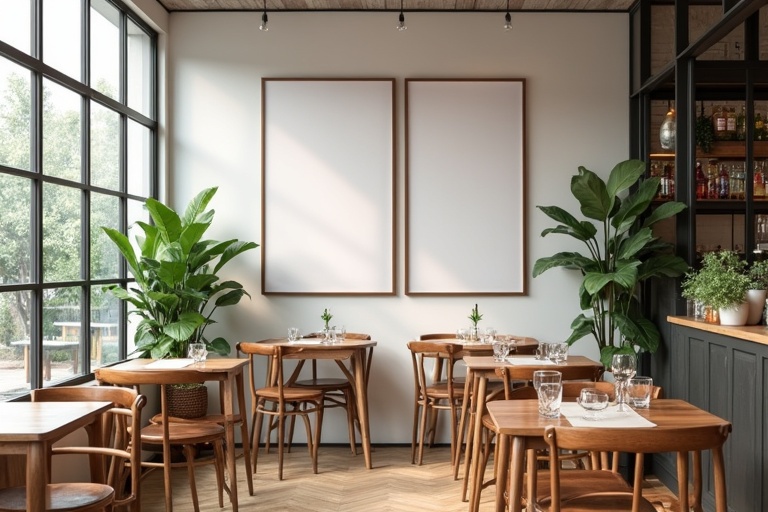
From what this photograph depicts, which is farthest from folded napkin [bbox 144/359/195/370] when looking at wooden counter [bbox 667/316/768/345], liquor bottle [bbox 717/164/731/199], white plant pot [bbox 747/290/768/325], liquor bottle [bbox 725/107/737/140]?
liquor bottle [bbox 725/107/737/140]

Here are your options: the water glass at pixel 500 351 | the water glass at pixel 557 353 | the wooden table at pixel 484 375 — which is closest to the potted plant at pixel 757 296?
the wooden table at pixel 484 375

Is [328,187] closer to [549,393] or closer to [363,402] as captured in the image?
[363,402]

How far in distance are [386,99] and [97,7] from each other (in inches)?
90.4

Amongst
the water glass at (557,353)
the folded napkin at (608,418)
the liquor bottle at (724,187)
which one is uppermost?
the liquor bottle at (724,187)

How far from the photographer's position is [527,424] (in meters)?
2.76

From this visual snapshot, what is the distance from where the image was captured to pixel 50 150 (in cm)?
458

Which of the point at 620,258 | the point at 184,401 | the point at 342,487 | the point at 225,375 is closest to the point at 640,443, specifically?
the point at 225,375

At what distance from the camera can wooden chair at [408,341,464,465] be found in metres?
5.46

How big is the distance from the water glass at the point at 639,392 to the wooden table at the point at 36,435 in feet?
6.86

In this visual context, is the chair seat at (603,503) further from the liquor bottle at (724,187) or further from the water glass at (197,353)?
the liquor bottle at (724,187)

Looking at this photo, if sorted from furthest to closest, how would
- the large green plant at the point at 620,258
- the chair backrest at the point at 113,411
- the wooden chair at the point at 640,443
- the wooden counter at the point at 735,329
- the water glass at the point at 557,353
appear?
the large green plant at the point at 620,258
the water glass at the point at 557,353
the wooden counter at the point at 735,329
the chair backrest at the point at 113,411
the wooden chair at the point at 640,443

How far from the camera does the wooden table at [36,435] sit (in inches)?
105

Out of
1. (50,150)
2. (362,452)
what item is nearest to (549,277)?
(362,452)

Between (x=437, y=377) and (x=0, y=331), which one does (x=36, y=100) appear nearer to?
(x=0, y=331)
